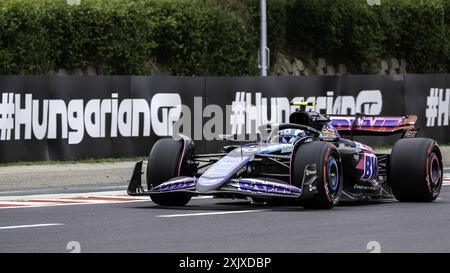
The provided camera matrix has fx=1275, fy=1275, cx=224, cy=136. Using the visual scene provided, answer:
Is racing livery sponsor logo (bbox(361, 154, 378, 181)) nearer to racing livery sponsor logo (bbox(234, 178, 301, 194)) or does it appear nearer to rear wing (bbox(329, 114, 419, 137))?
rear wing (bbox(329, 114, 419, 137))

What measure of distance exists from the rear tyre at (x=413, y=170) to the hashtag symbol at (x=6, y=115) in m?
8.80

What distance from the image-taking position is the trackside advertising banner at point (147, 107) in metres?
24.4

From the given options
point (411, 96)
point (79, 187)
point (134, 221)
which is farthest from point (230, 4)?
point (134, 221)

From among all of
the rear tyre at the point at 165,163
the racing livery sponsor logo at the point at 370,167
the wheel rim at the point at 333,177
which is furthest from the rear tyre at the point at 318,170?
the rear tyre at the point at 165,163

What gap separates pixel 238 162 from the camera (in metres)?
16.5

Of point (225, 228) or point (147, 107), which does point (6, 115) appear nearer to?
point (147, 107)

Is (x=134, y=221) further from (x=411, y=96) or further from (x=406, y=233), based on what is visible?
(x=411, y=96)

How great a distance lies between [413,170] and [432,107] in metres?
13.6

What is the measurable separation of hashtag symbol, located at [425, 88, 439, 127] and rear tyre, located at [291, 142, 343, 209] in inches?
578

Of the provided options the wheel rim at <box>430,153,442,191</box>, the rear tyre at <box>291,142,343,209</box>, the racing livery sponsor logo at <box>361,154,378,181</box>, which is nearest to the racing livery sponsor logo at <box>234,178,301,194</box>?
the rear tyre at <box>291,142,343,209</box>

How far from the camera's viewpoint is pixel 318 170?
52.7 feet
